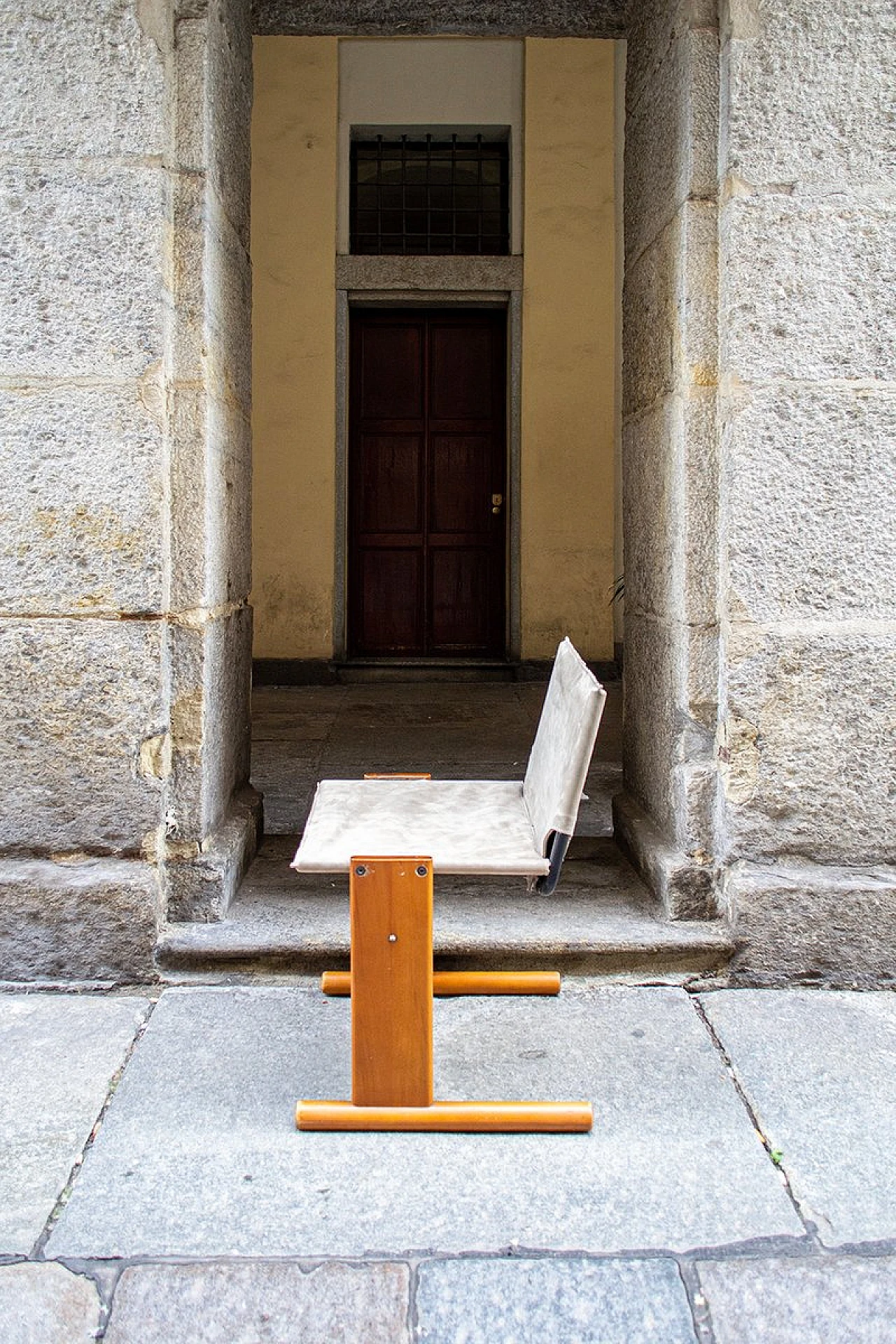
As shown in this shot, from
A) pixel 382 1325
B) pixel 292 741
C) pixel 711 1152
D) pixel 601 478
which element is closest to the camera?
pixel 382 1325

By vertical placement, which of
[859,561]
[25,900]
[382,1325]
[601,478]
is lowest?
[382,1325]

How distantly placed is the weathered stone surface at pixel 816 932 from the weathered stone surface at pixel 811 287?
115 centimetres

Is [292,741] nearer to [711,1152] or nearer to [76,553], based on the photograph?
[76,553]

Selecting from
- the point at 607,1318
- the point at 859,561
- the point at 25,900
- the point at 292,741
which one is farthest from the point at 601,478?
the point at 607,1318

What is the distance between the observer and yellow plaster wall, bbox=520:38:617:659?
7.29m

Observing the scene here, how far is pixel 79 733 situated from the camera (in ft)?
8.84

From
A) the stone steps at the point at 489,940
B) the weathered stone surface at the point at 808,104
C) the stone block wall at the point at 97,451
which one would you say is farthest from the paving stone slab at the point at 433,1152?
the weathered stone surface at the point at 808,104

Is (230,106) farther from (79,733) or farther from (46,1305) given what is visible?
(46,1305)

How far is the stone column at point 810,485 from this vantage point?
265 cm

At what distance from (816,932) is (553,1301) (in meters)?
1.27

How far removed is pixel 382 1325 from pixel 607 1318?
0.31 meters

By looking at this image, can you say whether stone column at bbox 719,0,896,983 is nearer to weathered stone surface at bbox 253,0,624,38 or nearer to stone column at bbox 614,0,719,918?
stone column at bbox 614,0,719,918

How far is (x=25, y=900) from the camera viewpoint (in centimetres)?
266

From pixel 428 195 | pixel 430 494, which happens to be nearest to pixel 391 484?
pixel 430 494
